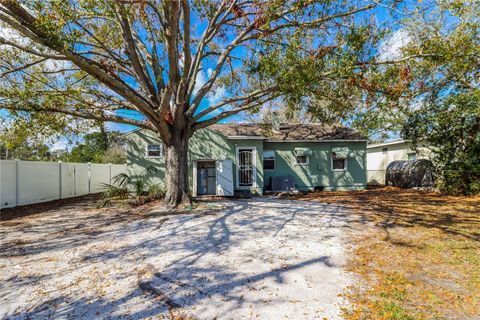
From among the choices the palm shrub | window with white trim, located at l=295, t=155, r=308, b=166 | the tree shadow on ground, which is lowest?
the tree shadow on ground

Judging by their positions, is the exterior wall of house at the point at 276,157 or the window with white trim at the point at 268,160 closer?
the exterior wall of house at the point at 276,157

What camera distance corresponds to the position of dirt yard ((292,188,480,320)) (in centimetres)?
257

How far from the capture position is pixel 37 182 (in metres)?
9.69

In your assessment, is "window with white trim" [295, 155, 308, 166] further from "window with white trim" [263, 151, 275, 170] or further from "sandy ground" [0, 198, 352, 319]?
A: "sandy ground" [0, 198, 352, 319]

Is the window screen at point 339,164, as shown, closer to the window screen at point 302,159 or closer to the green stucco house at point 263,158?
the green stucco house at point 263,158

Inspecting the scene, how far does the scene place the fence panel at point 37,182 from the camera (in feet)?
29.2

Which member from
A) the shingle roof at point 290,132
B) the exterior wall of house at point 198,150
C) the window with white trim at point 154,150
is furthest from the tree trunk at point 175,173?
the shingle roof at point 290,132

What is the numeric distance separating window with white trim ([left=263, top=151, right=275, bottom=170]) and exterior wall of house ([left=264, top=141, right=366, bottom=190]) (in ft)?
0.61

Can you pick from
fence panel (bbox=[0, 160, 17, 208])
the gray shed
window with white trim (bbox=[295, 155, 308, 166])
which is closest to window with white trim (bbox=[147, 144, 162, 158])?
fence panel (bbox=[0, 160, 17, 208])

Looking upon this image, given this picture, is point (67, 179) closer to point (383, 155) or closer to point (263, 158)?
point (263, 158)

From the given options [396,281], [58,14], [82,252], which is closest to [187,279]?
[82,252]

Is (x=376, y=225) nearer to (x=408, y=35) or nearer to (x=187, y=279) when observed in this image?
(x=187, y=279)

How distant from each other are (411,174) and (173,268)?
52.7 ft

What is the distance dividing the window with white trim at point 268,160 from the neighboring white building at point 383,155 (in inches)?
404
